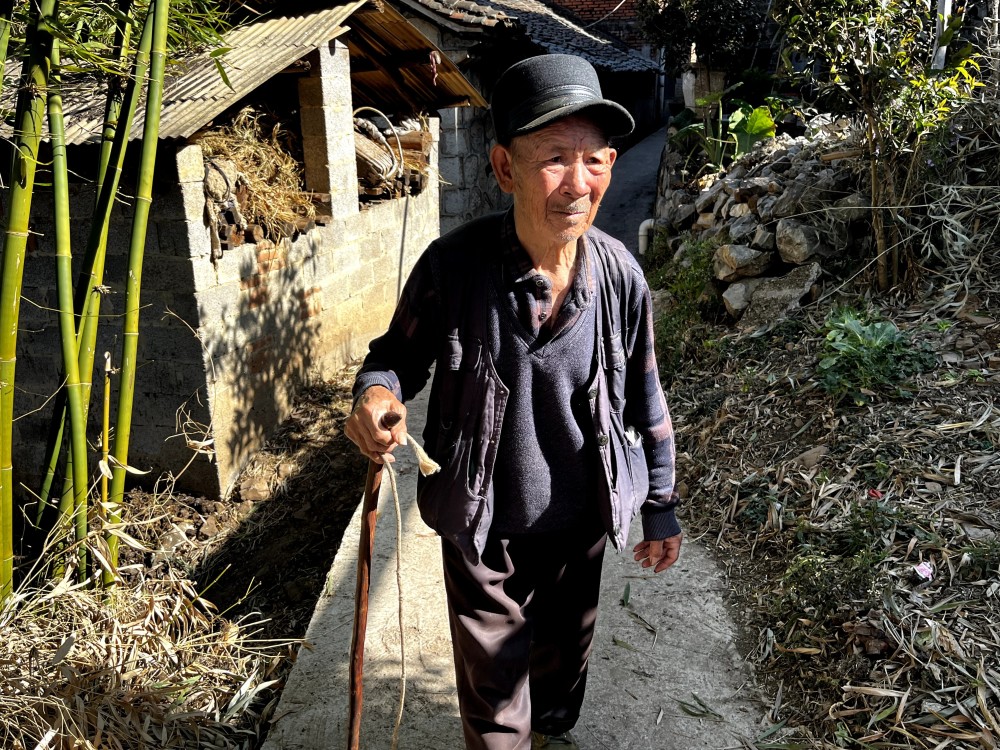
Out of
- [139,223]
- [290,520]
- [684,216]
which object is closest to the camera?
[139,223]

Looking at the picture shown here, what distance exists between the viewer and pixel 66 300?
279 cm

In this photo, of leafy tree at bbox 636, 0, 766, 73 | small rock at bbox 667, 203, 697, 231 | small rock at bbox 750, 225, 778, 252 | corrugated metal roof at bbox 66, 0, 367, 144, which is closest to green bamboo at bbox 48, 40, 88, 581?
corrugated metal roof at bbox 66, 0, 367, 144

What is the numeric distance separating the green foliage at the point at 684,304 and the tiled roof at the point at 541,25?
5.18 m

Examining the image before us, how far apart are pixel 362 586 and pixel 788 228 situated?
4401 mm

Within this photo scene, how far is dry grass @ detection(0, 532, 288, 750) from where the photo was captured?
8.29 feet

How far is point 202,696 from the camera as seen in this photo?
3104 mm

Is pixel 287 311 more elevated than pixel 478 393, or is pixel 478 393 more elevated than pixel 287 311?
pixel 478 393

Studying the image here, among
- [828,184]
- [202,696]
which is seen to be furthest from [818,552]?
[828,184]

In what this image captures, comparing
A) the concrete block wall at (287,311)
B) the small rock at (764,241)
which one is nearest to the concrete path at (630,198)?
the concrete block wall at (287,311)

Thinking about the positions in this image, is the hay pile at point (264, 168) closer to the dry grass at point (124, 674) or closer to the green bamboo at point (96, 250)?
the green bamboo at point (96, 250)

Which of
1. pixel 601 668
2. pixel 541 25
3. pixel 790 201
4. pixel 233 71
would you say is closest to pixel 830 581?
pixel 601 668

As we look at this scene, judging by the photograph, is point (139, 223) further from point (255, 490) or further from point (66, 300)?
point (255, 490)

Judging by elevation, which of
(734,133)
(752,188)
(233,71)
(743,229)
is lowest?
(743,229)

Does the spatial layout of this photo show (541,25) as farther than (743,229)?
Yes
